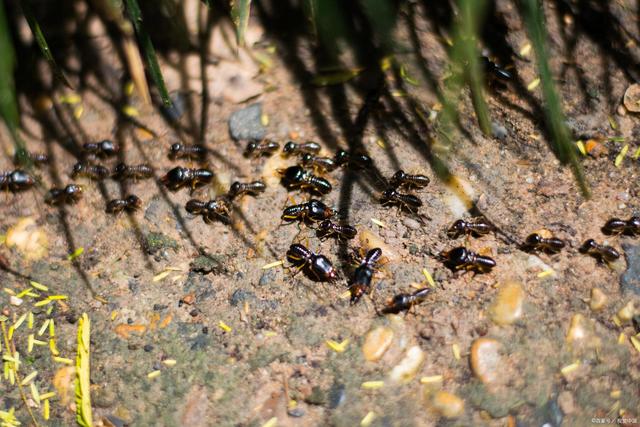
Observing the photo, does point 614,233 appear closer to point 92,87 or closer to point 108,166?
point 108,166

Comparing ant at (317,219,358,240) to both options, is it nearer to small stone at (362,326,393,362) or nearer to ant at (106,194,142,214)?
small stone at (362,326,393,362)

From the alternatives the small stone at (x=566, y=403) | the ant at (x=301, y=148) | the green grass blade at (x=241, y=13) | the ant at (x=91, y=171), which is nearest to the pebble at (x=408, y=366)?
the small stone at (x=566, y=403)

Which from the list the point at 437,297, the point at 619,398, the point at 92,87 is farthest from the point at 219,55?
the point at 619,398

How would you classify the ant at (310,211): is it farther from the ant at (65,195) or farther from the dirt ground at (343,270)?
the ant at (65,195)

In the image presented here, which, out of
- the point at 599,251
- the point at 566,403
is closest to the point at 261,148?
the point at 599,251

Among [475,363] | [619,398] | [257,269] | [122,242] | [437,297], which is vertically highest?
[122,242]

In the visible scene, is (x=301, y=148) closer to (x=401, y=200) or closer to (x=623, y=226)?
(x=401, y=200)

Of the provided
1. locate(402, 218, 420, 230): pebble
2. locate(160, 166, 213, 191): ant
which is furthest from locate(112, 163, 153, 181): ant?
locate(402, 218, 420, 230): pebble
